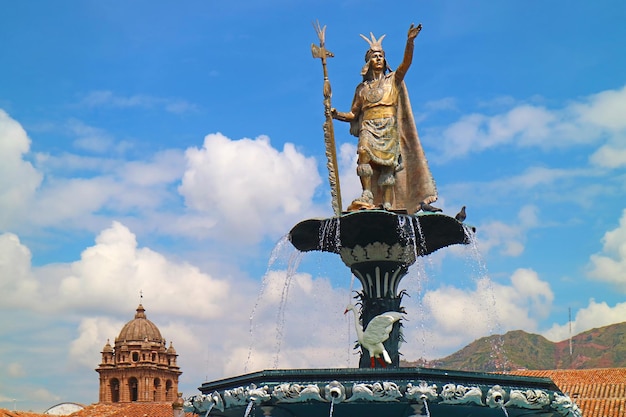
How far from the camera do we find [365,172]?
15.1 m

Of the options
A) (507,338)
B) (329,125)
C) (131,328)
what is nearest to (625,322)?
(507,338)

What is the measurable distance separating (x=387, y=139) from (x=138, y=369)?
295 ft

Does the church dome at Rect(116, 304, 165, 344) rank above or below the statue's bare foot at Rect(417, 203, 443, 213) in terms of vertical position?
above

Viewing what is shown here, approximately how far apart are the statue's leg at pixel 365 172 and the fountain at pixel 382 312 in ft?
0.05

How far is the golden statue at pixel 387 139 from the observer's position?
15227mm

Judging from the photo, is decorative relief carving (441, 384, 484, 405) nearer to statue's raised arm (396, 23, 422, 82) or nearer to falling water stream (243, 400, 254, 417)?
falling water stream (243, 400, 254, 417)

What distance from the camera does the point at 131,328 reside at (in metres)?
106

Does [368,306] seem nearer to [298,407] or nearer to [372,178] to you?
[372,178]

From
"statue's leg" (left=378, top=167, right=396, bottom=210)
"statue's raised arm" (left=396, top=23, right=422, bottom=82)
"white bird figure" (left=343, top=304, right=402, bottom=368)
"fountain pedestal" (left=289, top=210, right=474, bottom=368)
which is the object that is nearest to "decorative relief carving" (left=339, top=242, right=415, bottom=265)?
"fountain pedestal" (left=289, top=210, right=474, bottom=368)

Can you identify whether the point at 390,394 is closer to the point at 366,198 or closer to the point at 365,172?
the point at 366,198

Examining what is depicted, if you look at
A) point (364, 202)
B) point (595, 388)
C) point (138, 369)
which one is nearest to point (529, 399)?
point (364, 202)

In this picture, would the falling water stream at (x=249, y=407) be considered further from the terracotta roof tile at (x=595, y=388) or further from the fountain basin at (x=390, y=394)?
the terracotta roof tile at (x=595, y=388)

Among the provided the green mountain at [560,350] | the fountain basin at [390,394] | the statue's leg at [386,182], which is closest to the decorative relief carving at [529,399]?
the fountain basin at [390,394]

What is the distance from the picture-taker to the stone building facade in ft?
332
